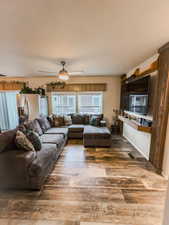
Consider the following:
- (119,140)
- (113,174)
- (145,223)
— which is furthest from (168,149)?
(119,140)

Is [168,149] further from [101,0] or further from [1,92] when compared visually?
[1,92]

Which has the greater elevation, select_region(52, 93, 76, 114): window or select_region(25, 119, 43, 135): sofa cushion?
select_region(52, 93, 76, 114): window

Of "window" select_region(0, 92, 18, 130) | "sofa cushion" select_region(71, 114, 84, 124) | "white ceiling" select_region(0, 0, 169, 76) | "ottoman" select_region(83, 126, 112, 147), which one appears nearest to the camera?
"white ceiling" select_region(0, 0, 169, 76)

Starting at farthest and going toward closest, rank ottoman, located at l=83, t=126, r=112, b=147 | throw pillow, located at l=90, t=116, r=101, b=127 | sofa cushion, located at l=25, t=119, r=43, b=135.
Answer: throw pillow, located at l=90, t=116, r=101, b=127 < ottoman, located at l=83, t=126, r=112, b=147 < sofa cushion, located at l=25, t=119, r=43, b=135

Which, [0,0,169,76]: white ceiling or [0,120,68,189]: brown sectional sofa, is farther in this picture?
[0,120,68,189]: brown sectional sofa

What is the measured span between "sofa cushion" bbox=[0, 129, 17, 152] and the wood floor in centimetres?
71

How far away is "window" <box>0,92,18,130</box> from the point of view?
524 centimetres

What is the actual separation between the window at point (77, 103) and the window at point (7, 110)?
2.00m

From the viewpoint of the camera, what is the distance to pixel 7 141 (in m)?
1.88

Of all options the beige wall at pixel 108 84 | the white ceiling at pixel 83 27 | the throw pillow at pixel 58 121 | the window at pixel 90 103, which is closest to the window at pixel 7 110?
the beige wall at pixel 108 84

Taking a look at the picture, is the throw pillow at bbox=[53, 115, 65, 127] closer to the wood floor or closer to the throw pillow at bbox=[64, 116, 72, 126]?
the throw pillow at bbox=[64, 116, 72, 126]

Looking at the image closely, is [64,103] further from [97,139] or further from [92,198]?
[92,198]

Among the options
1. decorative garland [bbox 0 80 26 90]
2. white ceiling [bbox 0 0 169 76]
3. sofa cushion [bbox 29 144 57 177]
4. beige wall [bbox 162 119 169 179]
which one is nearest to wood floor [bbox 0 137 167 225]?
beige wall [bbox 162 119 169 179]

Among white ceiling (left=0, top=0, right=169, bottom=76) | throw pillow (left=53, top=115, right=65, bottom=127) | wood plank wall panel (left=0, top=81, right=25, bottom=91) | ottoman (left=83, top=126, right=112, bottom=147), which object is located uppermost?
white ceiling (left=0, top=0, right=169, bottom=76)
